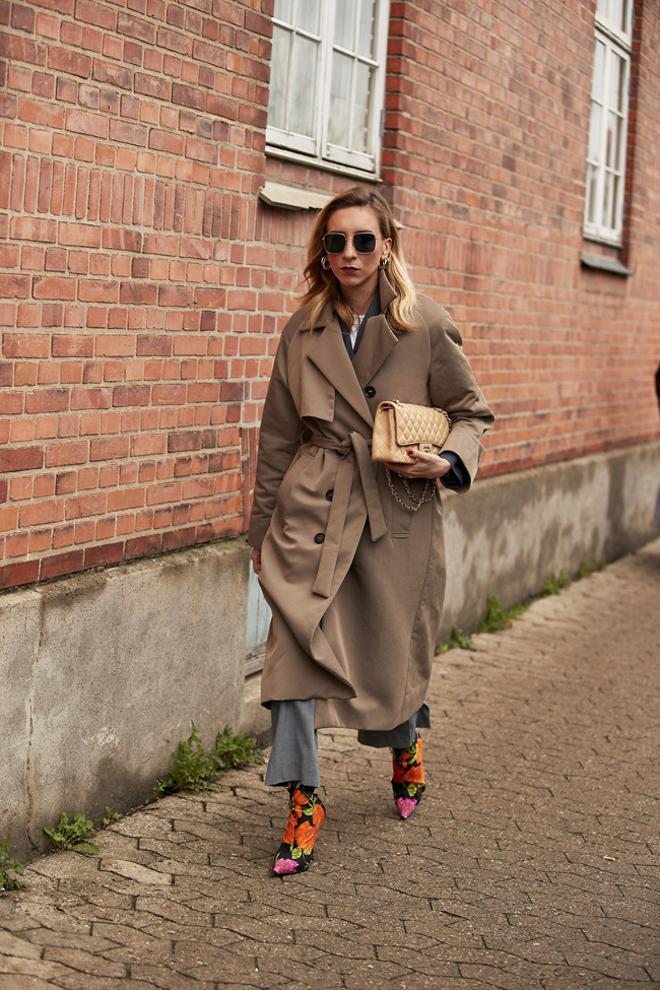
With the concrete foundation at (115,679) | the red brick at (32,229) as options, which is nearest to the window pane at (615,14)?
the concrete foundation at (115,679)

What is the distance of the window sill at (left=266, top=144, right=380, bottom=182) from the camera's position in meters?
5.99

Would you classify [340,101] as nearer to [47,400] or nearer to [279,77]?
[279,77]

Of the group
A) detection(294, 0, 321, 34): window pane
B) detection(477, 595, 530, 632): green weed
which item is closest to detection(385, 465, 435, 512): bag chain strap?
detection(294, 0, 321, 34): window pane

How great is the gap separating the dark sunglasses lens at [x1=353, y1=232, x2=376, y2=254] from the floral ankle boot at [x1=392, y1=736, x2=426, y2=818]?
168 cm

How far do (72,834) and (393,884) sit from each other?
3.26 feet

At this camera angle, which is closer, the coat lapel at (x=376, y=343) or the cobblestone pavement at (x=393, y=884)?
the cobblestone pavement at (x=393, y=884)

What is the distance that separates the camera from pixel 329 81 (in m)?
6.53

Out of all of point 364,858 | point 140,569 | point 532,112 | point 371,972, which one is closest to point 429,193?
point 532,112

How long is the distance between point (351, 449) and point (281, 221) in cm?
156

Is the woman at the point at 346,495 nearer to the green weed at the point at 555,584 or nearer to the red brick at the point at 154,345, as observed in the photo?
the red brick at the point at 154,345

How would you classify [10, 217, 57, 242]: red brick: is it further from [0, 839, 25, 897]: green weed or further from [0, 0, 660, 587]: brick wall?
[0, 839, 25, 897]: green weed

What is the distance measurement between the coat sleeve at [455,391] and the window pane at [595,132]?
5940 millimetres

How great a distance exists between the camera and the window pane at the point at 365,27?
268 inches

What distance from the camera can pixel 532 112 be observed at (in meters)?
8.70
